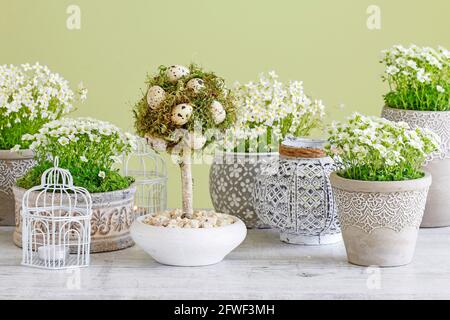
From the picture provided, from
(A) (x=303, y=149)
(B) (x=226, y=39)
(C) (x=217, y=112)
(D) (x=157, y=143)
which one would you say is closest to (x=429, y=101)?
(A) (x=303, y=149)

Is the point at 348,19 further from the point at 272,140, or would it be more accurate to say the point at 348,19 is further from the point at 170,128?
the point at 170,128

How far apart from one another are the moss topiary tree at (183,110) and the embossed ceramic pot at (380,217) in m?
0.32

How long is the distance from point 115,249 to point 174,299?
0.42 m

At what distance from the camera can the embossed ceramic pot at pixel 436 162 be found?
2455 millimetres

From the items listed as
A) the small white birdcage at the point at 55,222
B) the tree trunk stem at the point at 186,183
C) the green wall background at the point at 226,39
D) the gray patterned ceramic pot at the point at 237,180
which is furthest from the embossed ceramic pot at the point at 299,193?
the green wall background at the point at 226,39

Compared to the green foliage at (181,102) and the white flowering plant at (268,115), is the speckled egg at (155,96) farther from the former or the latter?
the white flowering plant at (268,115)

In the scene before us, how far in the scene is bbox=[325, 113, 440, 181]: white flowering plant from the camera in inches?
79.9

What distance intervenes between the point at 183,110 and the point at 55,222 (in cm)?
48

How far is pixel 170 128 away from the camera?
2.05m

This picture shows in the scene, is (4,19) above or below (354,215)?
above

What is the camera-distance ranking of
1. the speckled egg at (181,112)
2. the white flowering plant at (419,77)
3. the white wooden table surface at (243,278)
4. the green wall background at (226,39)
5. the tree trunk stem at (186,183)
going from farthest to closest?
the green wall background at (226,39) < the white flowering plant at (419,77) < the tree trunk stem at (186,183) < the speckled egg at (181,112) < the white wooden table surface at (243,278)

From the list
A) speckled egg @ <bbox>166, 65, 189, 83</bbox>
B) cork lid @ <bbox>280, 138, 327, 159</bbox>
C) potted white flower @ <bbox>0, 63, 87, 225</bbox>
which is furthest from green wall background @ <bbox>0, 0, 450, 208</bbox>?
speckled egg @ <bbox>166, 65, 189, 83</bbox>
